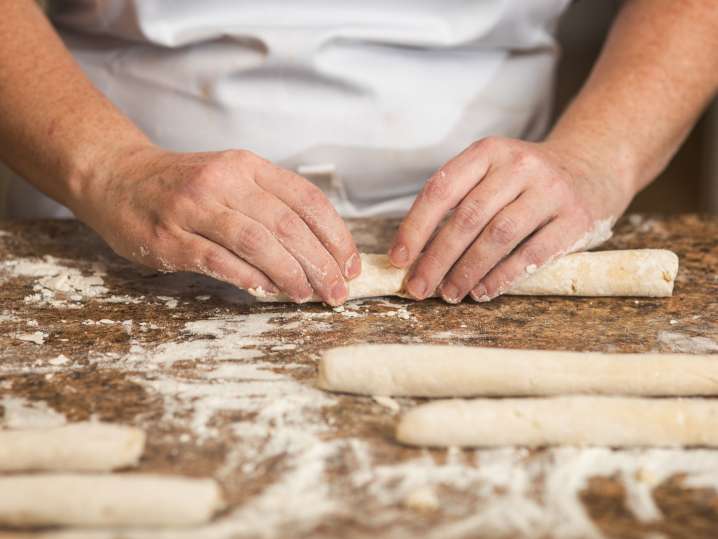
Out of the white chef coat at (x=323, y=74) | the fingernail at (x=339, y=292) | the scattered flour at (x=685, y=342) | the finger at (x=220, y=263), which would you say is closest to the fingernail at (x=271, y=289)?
the finger at (x=220, y=263)

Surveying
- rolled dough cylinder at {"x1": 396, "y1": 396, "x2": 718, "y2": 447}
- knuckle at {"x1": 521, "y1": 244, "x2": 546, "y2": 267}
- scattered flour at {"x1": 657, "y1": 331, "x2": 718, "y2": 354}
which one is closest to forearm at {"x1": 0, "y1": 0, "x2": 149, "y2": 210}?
knuckle at {"x1": 521, "y1": 244, "x2": 546, "y2": 267}

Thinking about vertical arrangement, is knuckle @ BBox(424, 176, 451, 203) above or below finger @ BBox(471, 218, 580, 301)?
above

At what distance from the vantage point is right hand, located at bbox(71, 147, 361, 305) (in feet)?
5.08

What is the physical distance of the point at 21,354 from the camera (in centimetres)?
146

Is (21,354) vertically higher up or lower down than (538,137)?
lower down

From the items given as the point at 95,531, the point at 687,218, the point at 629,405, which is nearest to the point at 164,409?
the point at 95,531

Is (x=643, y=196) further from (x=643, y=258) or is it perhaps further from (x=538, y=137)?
(x=643, y=258)

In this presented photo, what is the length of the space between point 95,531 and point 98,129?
0.98m

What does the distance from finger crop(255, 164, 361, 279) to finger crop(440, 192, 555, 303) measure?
0.22 metres

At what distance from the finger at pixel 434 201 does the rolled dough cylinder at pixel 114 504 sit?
687 millimetres

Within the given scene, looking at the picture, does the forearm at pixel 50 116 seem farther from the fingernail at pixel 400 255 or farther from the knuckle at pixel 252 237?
the fingernail at pixel 400 255

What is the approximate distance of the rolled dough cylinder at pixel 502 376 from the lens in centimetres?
132

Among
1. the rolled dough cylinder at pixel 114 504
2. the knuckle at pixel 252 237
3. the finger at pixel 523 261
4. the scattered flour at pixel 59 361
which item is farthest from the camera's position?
the finger at pixel 523 261

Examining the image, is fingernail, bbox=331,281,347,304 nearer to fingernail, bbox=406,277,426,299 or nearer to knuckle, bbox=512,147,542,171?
fingernail, bbox=406,277,426,299
